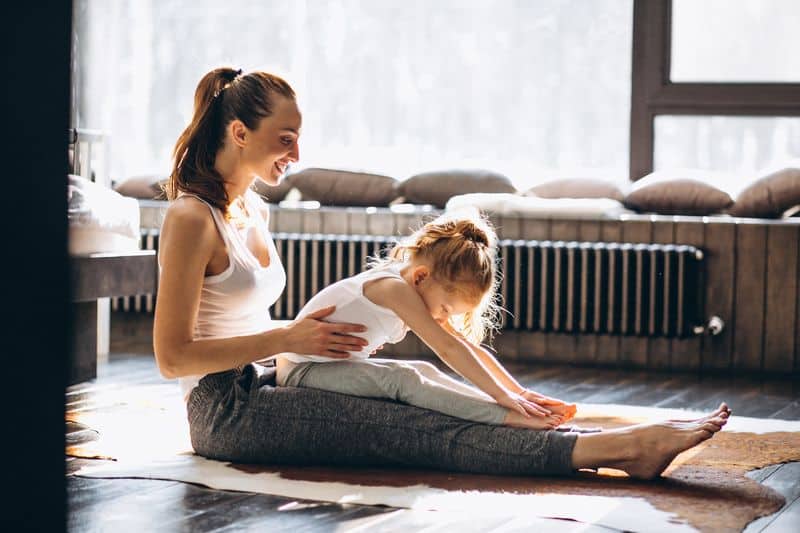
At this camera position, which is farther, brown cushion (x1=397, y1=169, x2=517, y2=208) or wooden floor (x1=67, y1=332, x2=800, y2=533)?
brown cushion (x1=397, y1=169, x2=517, y2=208)

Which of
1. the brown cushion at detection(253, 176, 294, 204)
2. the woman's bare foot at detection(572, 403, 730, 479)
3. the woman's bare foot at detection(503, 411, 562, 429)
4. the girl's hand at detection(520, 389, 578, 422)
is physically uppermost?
the brown cushion at detection(253, 176, 294, 204)

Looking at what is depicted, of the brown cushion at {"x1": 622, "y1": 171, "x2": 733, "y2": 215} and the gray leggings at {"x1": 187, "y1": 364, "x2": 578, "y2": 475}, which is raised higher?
the brown cushion at {"x1": 622, "y1": 171, "x2": 733, "y2": 215}

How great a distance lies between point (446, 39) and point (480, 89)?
278 mm

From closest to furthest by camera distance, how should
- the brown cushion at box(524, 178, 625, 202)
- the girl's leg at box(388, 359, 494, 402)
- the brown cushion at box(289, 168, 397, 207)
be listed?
the girl's leg at box(388, 359, 494, 402) < the brown cushion at box(524, 178, 625, 202) < the brown cushion at box(289, 168, 397, 207)

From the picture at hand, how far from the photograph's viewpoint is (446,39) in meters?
5.44

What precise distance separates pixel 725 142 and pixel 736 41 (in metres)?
0.42

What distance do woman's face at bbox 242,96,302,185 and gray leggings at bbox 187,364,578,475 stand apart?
0.44m

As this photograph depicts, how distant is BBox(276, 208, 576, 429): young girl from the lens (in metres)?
2.54

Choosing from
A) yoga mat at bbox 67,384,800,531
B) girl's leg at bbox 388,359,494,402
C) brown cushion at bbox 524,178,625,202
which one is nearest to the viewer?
yoga mat at bbox 67,384,800,531

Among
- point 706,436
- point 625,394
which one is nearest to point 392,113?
point 625,394

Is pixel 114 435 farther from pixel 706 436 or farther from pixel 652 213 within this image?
pixel 652 213

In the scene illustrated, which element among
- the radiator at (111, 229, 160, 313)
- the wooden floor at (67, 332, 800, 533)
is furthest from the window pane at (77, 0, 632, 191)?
the wooden floor at (67, 332, 800, 533)

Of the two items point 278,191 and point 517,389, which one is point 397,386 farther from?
point 278,191

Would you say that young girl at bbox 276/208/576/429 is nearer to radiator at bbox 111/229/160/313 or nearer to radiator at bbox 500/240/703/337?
radiator at bbox 500/240/703/337
